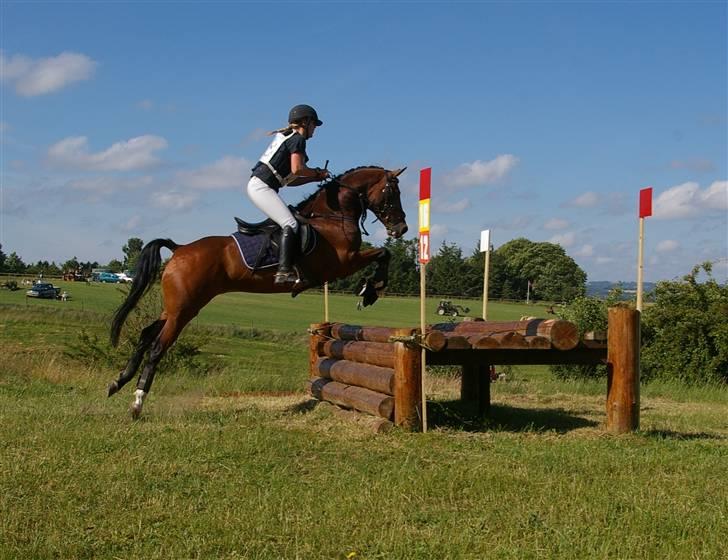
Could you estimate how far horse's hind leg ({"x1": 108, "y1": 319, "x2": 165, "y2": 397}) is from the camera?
8.20 metres

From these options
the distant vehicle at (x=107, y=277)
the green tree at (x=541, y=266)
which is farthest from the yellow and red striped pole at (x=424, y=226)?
the distant vehicle at (x=107, y=277)

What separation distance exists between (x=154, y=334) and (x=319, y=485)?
12.8 feet

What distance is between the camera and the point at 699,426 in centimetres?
883

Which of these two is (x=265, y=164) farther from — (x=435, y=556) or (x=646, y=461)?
(x=435, y=556)

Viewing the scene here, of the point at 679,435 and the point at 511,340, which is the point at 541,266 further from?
the point at 511,340

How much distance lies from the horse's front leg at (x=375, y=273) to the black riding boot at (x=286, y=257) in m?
0.76

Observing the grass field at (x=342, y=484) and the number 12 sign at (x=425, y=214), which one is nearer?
the grass field at (x=342, y=484)

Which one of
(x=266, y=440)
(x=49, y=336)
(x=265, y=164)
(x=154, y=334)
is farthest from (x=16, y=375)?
(x=49, y=336)

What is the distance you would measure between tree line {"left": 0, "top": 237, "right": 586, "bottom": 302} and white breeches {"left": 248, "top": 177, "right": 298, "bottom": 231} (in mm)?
35727

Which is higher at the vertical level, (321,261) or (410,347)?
(321,261)

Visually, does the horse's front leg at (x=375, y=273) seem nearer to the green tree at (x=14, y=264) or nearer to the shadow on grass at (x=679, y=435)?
the shadow on grass at (x=679, y=435)

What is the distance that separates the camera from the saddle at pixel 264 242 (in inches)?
313

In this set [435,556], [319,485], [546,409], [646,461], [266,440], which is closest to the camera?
[435,556]

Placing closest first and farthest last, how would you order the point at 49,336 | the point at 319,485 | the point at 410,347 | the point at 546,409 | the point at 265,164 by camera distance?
the point at 319,485
the point at 410,347
the point at 265,164
the point at 546,409
the point at 49,336
